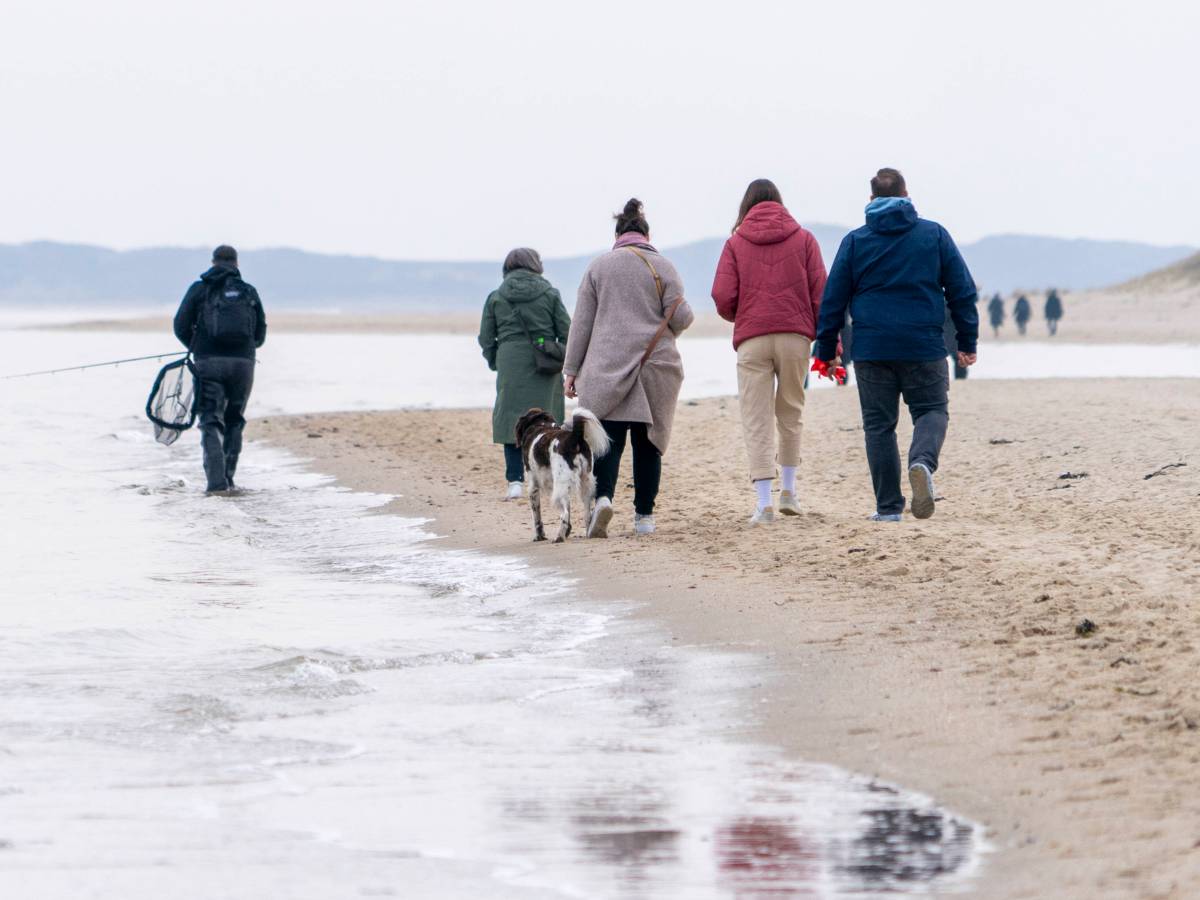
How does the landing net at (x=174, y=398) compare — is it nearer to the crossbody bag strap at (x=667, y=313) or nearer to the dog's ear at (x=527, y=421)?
the dog's ear at (x=527, y=421)

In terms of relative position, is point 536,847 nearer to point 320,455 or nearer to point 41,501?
point 41,501

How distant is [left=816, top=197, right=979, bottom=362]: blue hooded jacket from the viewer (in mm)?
8258

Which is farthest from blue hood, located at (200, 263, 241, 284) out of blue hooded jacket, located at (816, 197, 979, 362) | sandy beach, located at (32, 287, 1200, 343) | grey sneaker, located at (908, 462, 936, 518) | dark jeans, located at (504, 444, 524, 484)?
sandy beach, located at (32, 287, 1200, 343)

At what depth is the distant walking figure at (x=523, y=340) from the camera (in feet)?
35.0

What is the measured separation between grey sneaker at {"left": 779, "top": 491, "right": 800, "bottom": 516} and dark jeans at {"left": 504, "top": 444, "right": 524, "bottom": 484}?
8.36ft

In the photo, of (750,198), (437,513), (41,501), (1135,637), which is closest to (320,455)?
(41,501)

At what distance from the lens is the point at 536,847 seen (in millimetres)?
3811

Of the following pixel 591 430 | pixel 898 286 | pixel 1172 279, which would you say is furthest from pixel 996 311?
pixel 591 430

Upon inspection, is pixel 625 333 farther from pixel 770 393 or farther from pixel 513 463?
pixel 513 463

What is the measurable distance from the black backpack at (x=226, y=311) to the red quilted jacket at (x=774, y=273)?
14.6 ft

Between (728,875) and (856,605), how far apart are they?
308 centimetres

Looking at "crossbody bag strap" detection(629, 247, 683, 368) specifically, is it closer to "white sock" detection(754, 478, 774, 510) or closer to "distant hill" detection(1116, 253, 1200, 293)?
"white sock" detection(754, 478, 774, 510)

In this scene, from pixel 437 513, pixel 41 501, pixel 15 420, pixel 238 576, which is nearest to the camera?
pixel 238 576

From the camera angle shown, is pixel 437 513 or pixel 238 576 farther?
pixel 437 513
